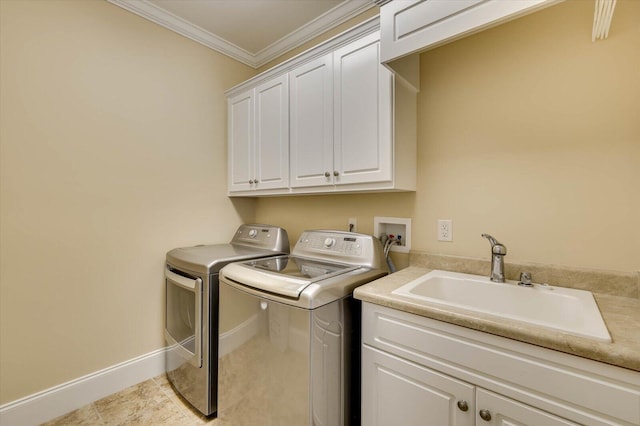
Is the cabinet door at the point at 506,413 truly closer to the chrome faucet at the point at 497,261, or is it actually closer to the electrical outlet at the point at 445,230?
the chrome faucet at the point at 497,261

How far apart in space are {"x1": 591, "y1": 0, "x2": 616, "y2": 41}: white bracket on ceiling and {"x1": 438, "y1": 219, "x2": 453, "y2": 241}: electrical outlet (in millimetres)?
974

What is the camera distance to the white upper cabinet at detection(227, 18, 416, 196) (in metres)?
1.49

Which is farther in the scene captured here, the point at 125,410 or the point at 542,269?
the point at 125,410

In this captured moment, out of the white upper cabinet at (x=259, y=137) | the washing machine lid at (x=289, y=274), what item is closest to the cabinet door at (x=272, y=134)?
the white upper cabinet at (x=259, y=137)

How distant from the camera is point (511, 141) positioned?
4.59 feet

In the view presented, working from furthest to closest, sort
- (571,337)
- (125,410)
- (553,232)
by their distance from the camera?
(125,410)
(553,232)
(571,337)

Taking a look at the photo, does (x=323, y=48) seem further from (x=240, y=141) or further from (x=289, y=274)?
(x=289, y=274)

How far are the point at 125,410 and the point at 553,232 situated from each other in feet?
8.32

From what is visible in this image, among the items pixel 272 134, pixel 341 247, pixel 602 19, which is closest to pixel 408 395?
pixel 341 247

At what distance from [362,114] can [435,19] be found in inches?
20.9

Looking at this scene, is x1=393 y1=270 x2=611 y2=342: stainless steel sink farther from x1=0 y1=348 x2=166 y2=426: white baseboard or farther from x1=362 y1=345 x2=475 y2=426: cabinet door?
x1=0 y1=348 x2=166 y2=426: white baseboard

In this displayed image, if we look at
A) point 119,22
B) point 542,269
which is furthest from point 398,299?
point 119,22

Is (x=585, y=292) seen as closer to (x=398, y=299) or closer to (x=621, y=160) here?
(x=621, y=160)

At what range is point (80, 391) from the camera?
5.74 feet
